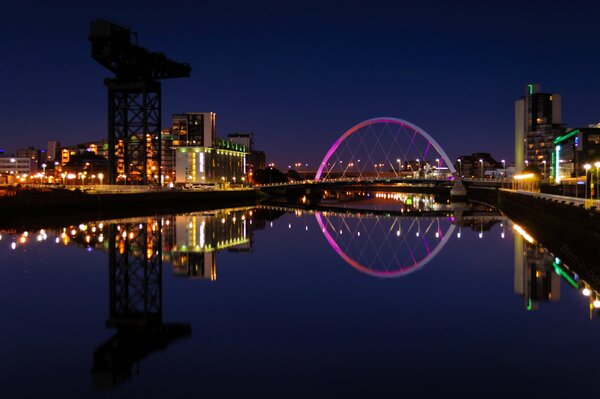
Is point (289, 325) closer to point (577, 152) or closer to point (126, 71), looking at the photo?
point (126, 71)

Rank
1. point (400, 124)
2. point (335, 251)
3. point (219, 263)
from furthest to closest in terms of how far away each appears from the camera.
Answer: point (400, 124), point (335, 251), point (219, 263)

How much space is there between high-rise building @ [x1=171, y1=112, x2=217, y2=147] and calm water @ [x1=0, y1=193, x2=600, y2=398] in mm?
85317

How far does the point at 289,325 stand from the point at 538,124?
387ft

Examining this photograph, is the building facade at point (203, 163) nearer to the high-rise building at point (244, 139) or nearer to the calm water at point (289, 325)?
the high-rise building at point (244, 139)

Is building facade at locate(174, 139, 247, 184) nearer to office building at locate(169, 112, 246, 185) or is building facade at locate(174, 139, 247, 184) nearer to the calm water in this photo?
office building at locate(169, 112, 246, 185)

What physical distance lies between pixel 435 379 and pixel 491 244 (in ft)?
59.6

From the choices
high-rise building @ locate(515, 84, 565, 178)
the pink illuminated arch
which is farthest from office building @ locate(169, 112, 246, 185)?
the pink illuminated arch

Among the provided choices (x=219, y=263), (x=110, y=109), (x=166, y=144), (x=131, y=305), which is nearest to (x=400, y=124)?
(x=110, y=109)

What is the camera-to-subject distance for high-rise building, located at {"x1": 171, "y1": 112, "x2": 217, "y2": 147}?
106m

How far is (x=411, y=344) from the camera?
359 inches

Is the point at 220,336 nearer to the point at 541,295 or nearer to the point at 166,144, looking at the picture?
the point at 541,295

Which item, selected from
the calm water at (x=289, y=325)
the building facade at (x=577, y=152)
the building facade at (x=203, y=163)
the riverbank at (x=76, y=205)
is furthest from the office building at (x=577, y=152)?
the calm water at (x=289, y=325)

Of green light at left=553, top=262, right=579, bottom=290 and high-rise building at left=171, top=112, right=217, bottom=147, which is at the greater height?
high-rise building at left=171, top=112, right=217, bottom=147

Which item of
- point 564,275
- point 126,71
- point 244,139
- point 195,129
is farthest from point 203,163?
point 564,275
